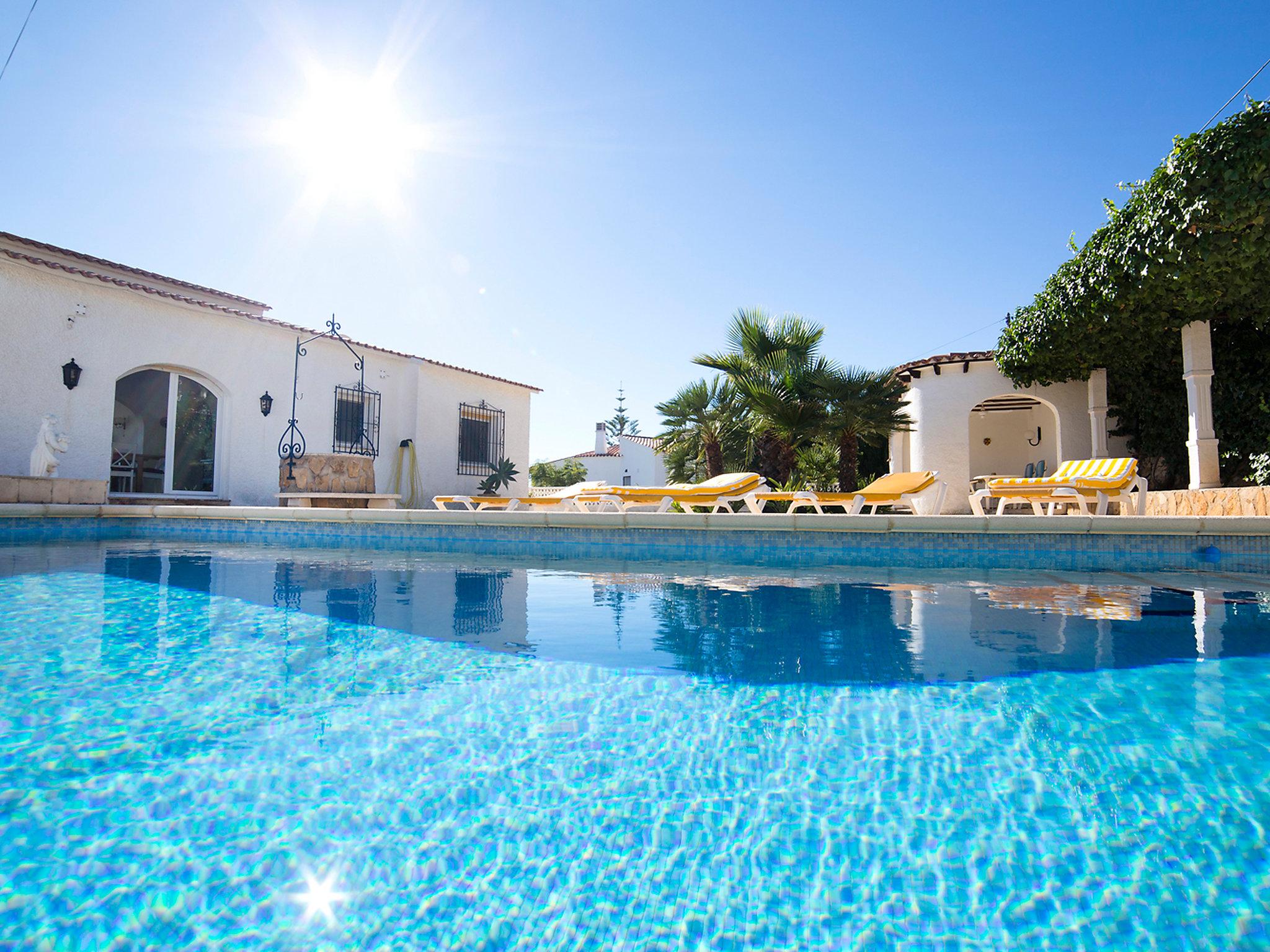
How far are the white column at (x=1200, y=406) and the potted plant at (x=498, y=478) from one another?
41.1ft

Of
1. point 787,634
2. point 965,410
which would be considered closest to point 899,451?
point 965,410

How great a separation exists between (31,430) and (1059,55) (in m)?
16.3

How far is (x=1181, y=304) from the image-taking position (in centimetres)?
884

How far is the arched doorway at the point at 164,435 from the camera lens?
1084cm

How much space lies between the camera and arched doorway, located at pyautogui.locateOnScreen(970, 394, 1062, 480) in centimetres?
1748

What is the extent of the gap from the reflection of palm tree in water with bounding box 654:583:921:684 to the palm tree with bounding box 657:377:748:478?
8.50 metres

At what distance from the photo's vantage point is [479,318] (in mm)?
19312

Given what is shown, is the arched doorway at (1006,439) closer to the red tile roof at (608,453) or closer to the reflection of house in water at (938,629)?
the reflection of house in water at (938,629)

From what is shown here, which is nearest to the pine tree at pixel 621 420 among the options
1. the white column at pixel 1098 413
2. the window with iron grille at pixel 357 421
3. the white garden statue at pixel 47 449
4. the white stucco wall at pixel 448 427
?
the white stucco wall at pixel 448 427

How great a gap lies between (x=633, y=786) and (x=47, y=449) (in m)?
10.0

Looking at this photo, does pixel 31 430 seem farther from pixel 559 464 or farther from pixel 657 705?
pixel 559 464

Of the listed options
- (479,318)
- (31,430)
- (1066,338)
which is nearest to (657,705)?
(31,430)

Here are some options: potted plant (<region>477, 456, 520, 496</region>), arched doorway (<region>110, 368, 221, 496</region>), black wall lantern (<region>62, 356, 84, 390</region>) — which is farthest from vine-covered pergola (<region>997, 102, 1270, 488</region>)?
black wall lantern (<region>62, 356, 84, 390</region>)

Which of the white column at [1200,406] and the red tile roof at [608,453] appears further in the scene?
the red tile roof at [608,453]
